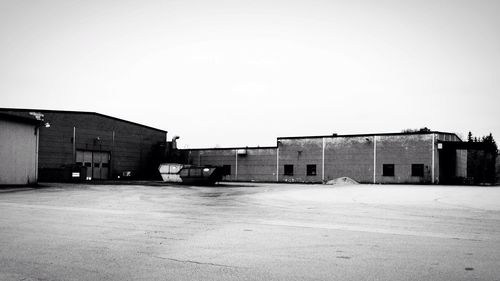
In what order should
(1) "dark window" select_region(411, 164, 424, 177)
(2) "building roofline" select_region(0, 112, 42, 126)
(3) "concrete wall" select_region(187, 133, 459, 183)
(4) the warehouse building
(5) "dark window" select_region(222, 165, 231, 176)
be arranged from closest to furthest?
(2) "building roofline" select_region(0, 112, 42, 126) < (1) "dark window" select_region(411, 164, 424, 177) < (3) "concrete wall" select_region(187, 133, 459, 183) < (4) the warehouse building < (5) "dark window" select_region(222, 165, 231, 176)

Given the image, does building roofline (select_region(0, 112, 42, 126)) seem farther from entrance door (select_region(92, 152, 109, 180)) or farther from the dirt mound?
the dirt mound

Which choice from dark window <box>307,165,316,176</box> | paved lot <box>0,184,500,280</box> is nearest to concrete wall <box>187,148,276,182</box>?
dark window <box>307,165,316,176</box>

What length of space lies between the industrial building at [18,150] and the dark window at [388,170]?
3108 centimetres

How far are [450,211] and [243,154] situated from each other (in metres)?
37.6

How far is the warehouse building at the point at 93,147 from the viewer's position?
4150cm

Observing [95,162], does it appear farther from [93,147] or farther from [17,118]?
[17,118]

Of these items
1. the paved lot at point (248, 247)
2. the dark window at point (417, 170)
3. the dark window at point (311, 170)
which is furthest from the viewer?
the dark window at point (311, 170)

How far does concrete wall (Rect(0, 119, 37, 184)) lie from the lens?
86.4 feet

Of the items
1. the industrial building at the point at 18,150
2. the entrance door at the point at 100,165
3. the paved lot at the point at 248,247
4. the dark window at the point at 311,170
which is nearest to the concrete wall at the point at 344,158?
the dark window at the point at 311,170

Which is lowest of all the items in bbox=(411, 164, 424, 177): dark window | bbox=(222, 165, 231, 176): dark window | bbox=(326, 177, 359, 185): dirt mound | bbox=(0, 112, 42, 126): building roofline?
bbox=(326, 177, 359, 185): dirt mound

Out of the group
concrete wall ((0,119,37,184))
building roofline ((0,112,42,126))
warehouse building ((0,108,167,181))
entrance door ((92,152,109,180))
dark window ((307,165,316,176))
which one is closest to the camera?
building roofline ((0,112,42,126))

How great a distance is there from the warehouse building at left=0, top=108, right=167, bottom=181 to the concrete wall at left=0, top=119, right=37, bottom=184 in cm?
971

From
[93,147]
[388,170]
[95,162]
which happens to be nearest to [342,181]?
[388,170]

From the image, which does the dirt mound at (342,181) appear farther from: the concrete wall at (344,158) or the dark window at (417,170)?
the dark window at (417,170)
